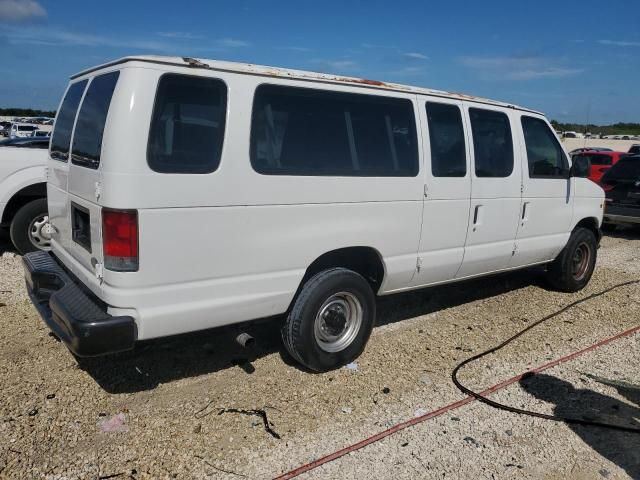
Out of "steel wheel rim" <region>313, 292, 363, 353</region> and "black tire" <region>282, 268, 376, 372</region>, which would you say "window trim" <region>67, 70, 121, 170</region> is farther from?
"steel wheel rim" <region>313, 292, 363, 353</region>

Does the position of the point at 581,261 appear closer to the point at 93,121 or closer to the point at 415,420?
the point at 415,420

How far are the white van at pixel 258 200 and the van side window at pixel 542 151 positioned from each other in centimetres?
34

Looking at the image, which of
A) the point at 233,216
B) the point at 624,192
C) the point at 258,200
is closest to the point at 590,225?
the point at 624,192

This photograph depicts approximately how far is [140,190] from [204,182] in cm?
39

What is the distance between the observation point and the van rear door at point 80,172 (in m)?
3.42

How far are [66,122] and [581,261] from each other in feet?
19.1

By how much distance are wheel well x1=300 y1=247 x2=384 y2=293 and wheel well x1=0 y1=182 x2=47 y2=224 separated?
452 centimetres

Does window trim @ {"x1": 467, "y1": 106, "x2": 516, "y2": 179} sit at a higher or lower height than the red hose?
higher

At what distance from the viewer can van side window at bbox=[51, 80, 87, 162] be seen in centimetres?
413

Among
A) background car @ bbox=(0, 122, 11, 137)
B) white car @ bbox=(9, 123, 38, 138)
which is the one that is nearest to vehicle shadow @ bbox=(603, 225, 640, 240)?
white car @ bbox=(9, 123, 38, 138)

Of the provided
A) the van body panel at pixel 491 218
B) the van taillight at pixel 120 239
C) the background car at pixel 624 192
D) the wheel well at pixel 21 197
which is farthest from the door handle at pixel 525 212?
the background car at pixel 624 192

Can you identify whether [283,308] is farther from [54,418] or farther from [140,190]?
[54,418]

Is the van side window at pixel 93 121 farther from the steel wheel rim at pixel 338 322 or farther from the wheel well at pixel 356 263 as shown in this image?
the steel wheel rim at pixel 338 322

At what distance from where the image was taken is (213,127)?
3480 mm
